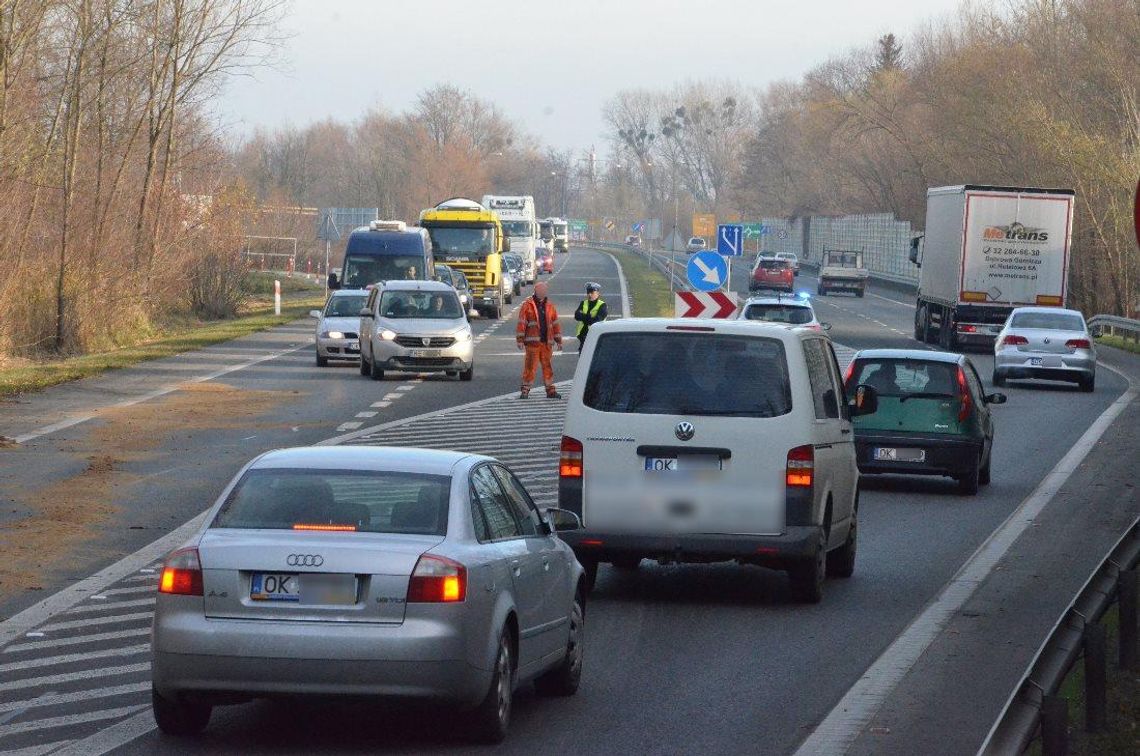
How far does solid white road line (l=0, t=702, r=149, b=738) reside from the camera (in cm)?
788

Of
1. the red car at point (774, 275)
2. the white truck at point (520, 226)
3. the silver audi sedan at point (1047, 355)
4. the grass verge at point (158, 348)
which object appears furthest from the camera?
the white truck at point (520, 226)

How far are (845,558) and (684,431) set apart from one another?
222 centimetres

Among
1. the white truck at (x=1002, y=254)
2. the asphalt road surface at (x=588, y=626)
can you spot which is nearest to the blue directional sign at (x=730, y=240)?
the asphalt road surface at (x=588, y=626)

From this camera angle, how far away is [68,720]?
8086 millimetres

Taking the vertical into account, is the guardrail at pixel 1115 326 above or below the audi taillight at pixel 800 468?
below

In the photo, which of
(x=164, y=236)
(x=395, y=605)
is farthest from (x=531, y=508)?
(x=164, y=236)

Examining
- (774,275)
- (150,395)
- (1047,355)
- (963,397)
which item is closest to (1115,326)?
(1047,355)

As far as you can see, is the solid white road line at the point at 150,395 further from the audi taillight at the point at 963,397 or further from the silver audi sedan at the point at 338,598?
the silver audi sedan at the point at 338,598

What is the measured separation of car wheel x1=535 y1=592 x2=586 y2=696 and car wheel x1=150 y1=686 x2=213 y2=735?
68.8 inches

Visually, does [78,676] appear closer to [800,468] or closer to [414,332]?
[800,468]

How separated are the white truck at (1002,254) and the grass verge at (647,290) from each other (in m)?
8.28

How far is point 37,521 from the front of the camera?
15141mm

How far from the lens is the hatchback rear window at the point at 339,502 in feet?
25.2

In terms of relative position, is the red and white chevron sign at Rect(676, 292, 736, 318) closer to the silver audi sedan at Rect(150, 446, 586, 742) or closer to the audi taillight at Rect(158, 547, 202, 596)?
the silver audi sedan at Rect(150, 446, 586, 742)
